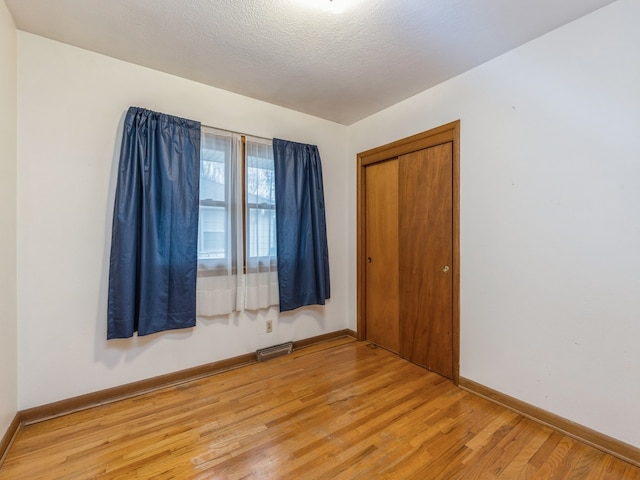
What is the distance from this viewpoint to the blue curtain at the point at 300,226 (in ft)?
9.32

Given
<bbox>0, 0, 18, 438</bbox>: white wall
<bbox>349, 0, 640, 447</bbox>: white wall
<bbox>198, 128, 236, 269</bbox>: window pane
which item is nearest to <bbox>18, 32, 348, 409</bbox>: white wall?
<bbox>0, 0, 18, 438</bbox>: white wall

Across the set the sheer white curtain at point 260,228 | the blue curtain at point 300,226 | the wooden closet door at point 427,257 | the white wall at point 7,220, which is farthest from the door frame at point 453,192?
the white wall at point 7,220

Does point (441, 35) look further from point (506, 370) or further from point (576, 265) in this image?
point (506, 370)

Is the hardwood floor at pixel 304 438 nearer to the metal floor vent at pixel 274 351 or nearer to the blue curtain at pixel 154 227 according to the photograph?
the metal floor vent at pixel 274 351

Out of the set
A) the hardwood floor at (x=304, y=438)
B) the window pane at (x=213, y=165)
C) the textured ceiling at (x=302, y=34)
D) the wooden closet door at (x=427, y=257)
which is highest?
the textured ceiling at (x=302, y=34)

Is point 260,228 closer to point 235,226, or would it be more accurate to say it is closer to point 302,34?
point 235,226

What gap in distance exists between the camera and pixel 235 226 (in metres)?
2.63

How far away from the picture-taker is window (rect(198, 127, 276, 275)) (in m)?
2.49

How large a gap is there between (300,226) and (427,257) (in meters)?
1.25

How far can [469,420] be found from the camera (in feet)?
6.27

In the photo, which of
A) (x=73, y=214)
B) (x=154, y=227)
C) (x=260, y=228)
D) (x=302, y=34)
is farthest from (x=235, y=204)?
(x=302, y=34)

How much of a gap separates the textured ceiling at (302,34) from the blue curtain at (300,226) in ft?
2.31

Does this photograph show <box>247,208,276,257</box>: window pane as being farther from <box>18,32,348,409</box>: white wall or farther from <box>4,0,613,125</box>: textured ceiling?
<box>4,0,613,125</box>: textured ceiling

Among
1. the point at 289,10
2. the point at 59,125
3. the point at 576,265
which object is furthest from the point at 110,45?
the point at 576,265
